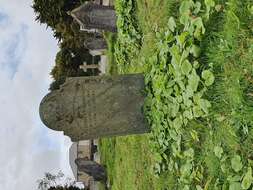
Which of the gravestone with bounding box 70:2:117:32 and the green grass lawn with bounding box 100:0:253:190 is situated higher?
the gravestone with bounding box 70:2:117:32

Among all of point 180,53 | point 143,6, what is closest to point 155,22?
point 143,6

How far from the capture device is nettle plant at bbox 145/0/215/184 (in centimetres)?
659

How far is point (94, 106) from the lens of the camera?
8273 millimetres

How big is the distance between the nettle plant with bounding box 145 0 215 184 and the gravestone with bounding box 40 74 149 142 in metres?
0.30

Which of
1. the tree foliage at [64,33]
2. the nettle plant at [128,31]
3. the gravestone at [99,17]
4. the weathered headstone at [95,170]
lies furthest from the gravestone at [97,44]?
the nettle plant at [128,31]

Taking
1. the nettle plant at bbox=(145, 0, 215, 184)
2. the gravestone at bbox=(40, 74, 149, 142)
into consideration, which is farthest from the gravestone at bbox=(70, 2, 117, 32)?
the gravestone at bbox=(40, 74, 149, 142)

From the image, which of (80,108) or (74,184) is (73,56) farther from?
(80,108)

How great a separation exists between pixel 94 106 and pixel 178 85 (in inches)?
64.8

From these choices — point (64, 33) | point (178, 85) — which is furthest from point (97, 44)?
point (178, 85)

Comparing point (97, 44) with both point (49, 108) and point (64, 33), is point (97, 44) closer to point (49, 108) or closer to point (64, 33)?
point (64, 33)

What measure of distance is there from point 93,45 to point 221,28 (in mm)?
16163

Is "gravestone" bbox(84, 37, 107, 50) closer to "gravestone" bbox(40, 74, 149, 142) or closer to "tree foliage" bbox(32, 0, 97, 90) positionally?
"tree foliage" bbox(32, 0, 97, 90)

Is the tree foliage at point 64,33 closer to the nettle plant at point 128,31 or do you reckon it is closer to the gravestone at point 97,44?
the gravestone at point 97,44

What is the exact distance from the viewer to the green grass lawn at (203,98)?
5.61 m
